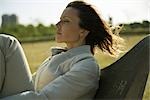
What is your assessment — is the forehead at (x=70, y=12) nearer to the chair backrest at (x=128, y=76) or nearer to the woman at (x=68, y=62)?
the woman at (x=68, y=62)

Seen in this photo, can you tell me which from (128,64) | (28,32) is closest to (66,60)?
(128,64)

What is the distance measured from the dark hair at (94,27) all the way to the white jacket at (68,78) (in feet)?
0.33

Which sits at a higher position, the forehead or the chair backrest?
the forehead

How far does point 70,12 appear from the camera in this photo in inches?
96.2

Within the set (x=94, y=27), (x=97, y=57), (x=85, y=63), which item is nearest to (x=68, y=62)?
(x=85, y=63)

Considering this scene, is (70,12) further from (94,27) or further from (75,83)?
(75,83)

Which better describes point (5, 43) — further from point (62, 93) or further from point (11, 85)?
point (62, 93)

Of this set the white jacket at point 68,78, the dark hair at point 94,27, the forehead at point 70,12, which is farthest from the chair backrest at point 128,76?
the forehead at point 70,12

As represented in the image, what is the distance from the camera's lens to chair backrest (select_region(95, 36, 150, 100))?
201cm

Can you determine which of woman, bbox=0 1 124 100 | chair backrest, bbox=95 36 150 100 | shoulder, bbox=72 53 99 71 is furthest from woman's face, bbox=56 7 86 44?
chair backrest, bbox=95 36 150 100

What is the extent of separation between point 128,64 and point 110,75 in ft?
0.61

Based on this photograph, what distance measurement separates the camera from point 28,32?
39.7m

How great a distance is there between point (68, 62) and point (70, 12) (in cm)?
A: 32

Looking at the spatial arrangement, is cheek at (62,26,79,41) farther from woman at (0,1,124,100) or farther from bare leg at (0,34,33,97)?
bare leg at (0,34,33,97)
